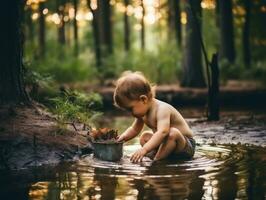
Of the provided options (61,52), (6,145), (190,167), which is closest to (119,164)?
(190,167)

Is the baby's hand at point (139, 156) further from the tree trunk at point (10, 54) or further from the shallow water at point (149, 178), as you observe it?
the tree trunk at point (10, 54)

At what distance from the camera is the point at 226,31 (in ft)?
74.8

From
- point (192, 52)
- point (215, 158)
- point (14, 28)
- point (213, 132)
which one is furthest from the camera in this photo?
point (192, 52)

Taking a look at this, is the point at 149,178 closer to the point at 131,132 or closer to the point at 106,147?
the point at 106,147

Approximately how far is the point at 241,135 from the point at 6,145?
12.4 feet

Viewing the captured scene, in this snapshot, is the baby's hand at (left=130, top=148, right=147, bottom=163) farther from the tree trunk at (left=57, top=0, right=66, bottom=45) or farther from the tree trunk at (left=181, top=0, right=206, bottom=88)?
the tree trunk at (left=57, top=0, right=66, bottom=45)

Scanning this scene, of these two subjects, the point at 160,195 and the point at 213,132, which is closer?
the point at 160,195

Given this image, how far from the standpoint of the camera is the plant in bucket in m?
6.04

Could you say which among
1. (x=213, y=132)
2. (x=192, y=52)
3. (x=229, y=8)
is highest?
(x=229, y=8)

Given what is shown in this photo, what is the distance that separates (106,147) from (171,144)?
30.5 inches

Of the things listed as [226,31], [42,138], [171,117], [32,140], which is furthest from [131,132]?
[226,31]

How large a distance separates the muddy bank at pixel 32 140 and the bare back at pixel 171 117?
1.02 meters

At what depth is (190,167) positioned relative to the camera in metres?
5.58

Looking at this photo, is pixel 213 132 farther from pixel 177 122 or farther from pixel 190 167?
pixel 190 167
